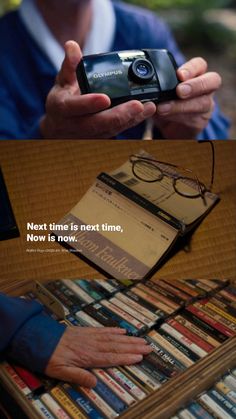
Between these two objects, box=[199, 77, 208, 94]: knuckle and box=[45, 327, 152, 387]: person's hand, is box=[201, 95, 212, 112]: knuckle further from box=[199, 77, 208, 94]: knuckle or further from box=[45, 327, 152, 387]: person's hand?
box=[45, 327, 152, 387]: person's hand

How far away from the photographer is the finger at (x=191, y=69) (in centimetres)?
63

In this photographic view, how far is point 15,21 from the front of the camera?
787mm

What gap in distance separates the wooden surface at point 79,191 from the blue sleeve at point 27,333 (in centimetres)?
4

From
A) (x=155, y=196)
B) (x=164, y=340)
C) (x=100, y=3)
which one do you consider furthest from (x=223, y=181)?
(x=100, y=3)

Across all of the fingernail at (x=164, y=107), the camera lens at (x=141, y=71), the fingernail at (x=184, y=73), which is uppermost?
the camera lens at (x=141, y=71)

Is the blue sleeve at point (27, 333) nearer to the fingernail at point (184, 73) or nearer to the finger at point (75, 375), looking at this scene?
the finger at point (75, 375)

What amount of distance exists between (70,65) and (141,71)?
0.30 feet

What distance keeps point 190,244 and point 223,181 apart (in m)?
0.10

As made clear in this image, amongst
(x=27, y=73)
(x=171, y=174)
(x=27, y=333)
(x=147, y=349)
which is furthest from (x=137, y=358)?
(x=27, y=73)

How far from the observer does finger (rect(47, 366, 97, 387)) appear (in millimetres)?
549

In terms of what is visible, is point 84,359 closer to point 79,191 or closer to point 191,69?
point 79,191

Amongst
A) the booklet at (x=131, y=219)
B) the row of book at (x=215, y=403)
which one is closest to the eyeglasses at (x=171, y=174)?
the booklet at (x=131, y=219)

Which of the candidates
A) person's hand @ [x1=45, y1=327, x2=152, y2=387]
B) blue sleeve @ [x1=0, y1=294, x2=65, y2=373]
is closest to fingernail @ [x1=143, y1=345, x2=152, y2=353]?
person's hand @ [x1=45, y1=327, x2=152, y2=387]

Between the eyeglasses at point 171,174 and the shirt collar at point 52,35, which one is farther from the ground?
the shirt collar at point 52,35
